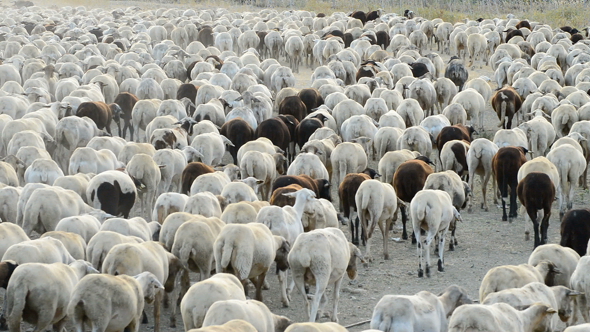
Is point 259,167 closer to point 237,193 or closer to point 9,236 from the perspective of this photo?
point 237,193

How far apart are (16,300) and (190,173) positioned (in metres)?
5.69

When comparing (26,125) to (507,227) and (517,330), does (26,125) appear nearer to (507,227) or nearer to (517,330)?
(507,227)

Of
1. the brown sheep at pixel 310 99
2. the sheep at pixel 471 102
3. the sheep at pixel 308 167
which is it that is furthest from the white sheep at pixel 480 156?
the brown sheep at pixel 310 99

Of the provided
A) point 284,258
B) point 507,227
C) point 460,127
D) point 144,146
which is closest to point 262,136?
point 144,146

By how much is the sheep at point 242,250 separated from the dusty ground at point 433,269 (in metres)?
0.97

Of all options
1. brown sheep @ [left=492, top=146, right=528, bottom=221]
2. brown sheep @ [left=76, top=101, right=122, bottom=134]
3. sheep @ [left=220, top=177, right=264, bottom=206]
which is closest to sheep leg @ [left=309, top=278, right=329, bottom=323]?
sheep @ [left=220, top=177, right=264, bottom=206]

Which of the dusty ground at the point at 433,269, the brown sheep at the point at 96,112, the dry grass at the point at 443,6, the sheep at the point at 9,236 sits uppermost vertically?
the dry grass at the point at 443,6

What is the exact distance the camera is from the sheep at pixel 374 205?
11789mm

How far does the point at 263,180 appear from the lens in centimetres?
1388

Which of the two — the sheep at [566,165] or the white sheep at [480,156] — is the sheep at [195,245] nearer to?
the white sheep at [480,156]

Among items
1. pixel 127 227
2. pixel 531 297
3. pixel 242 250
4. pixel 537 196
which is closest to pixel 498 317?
pixel 531 297

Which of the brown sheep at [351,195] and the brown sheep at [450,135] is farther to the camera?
the brown sheep at [450,135]

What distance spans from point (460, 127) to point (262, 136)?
159 inches

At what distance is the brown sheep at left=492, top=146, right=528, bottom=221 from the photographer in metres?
13.9
